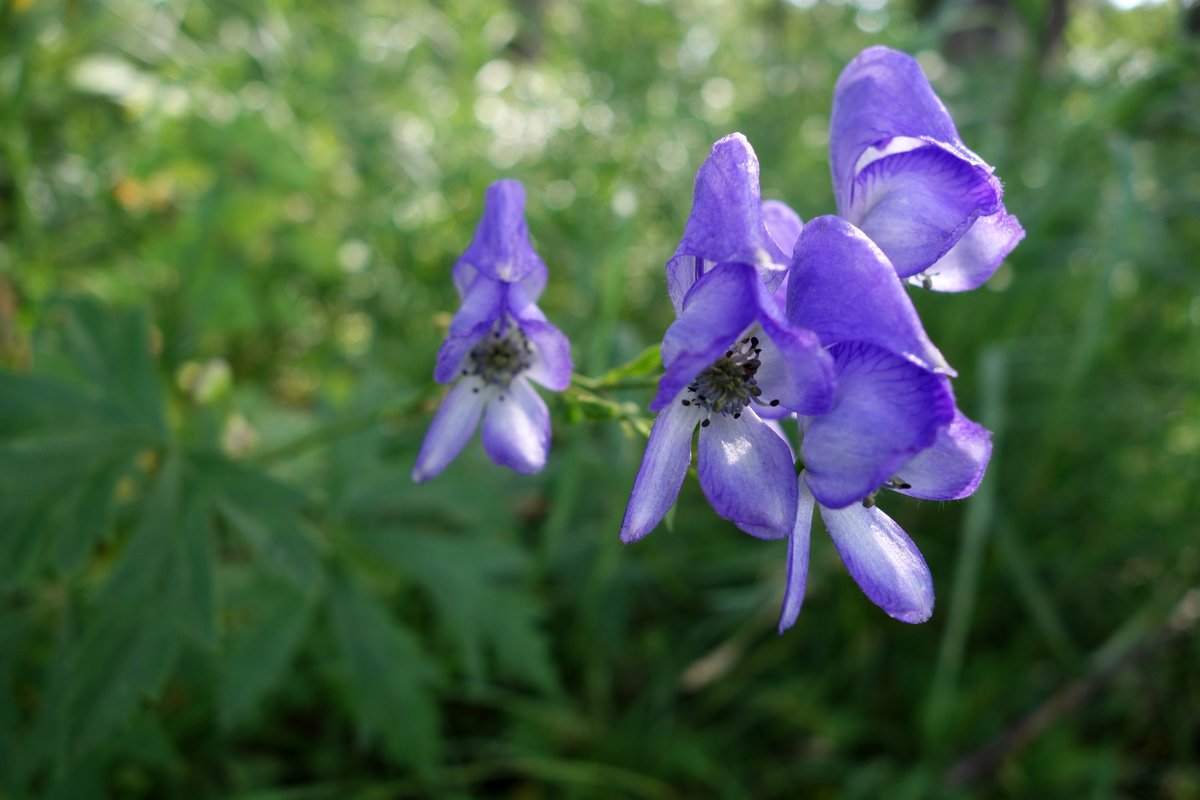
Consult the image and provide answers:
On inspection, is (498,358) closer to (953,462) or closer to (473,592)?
(953,462)

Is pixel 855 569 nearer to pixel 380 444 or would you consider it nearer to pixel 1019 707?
pixel 380 444

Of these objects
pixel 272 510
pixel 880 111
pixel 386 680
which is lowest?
pixel 386 680

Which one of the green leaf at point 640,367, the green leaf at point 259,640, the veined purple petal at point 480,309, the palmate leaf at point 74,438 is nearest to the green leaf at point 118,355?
the palmate leaf at point 74,438

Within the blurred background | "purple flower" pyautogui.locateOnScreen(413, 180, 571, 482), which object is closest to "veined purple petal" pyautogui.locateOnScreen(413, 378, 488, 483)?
"purple flower" pyautogui.locateOnScreen(413, 180, 571, 482)

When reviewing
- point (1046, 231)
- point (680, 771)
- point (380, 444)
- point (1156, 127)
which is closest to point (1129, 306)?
point (1046, 231)

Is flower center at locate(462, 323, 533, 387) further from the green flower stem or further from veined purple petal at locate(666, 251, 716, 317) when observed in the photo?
veined purple petal at locate(666, 251, 716, 317)

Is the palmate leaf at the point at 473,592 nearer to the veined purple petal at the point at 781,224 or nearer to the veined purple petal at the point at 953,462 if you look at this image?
the veined purple petal at the point at 781,224

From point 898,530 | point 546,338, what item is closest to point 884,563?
point 898,530
